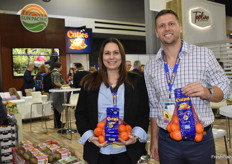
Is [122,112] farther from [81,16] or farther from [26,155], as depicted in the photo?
[81,16]

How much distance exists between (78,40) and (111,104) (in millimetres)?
10452

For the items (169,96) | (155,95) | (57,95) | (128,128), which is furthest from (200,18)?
(128,128)

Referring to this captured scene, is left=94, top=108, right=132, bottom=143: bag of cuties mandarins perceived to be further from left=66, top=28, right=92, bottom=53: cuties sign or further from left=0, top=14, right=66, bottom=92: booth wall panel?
left=66, top=28, right=92, bottom=53: cuties sign

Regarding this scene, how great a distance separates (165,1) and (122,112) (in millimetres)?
5050

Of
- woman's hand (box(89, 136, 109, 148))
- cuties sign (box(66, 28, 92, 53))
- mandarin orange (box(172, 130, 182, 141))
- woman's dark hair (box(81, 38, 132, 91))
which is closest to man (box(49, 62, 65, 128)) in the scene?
woman's dark hair (box(81, 38, 132, 91))

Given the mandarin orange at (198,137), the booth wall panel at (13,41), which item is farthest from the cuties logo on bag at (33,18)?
the mandarin orange at (198,137)

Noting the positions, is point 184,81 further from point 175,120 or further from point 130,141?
point 130,141

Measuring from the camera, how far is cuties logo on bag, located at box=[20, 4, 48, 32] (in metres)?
8.59

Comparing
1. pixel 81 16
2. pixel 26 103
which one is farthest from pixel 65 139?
pixel 81 16

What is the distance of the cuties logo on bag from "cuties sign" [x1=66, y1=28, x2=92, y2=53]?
273cm

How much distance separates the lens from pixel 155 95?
68.9 inches

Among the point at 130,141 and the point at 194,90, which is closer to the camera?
the point at 194,90

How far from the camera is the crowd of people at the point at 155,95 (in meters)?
1.54

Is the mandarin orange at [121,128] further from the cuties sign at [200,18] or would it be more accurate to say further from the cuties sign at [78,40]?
the cuties sign at [78,40]
